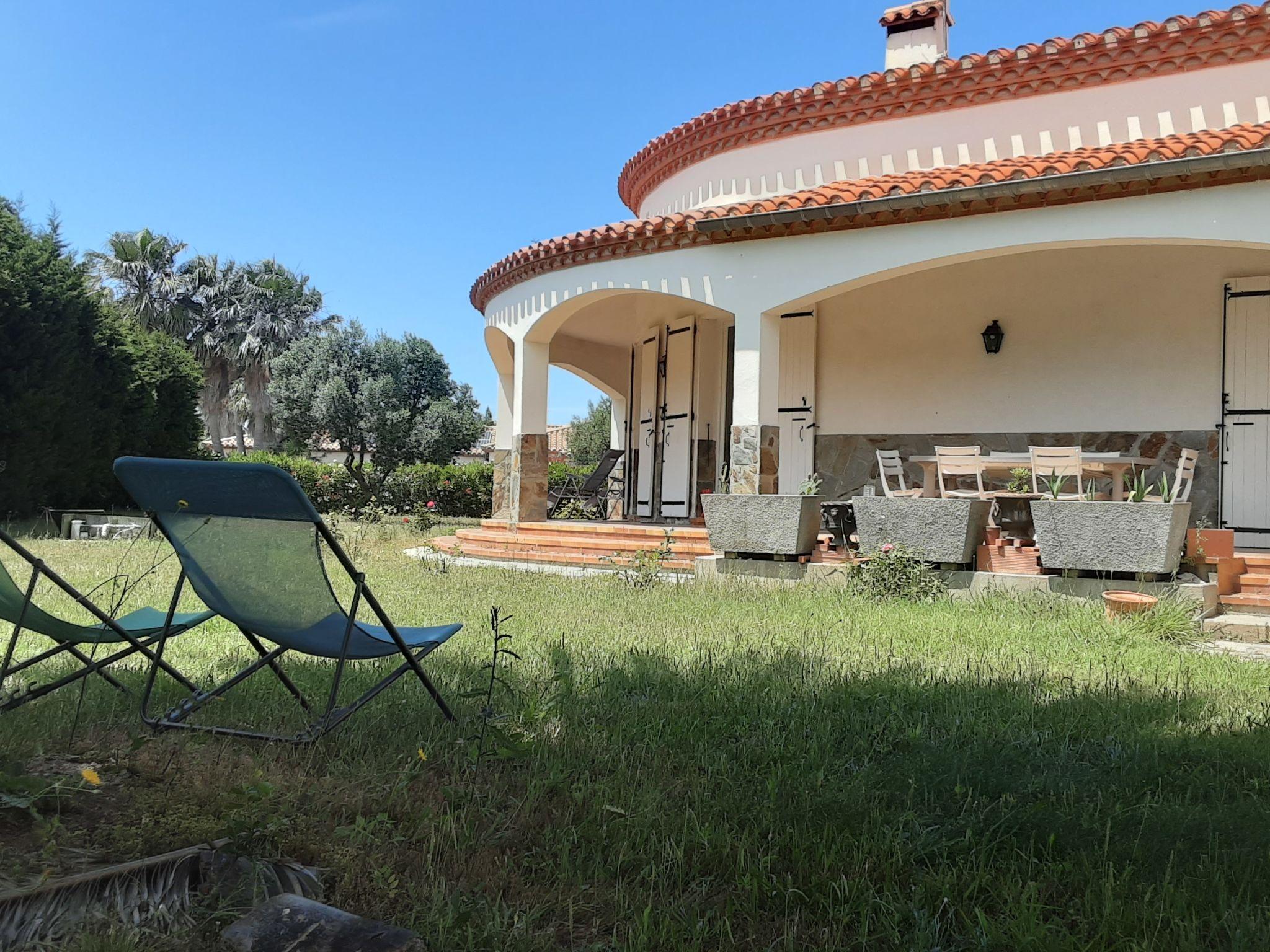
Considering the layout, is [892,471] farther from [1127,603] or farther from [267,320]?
[267,320]

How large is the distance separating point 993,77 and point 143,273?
2684 cm

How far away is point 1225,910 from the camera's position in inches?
74.9

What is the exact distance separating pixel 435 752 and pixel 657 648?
189cm

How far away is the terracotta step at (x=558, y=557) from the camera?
852cm

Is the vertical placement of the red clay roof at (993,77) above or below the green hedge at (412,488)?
above

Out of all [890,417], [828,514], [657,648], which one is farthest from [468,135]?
[657,648]

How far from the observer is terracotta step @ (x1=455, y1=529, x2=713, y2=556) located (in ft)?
29.3

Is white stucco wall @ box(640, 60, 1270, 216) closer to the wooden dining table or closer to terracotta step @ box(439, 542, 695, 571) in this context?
the wooden dining table

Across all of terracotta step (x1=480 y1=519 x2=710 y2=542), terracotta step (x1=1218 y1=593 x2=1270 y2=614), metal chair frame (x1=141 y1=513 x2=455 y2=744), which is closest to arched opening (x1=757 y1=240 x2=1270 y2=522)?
terracotta step (x1=480 y1=519 x2=710 y2=542)

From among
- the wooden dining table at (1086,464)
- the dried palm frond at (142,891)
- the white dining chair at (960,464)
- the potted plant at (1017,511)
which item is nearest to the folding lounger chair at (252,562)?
the dried palm frond at (142,891)

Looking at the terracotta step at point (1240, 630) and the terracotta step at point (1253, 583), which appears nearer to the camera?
the terracotta step at point (1240, 630)

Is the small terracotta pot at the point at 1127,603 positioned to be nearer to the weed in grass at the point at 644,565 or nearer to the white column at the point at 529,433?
the weed in grass at the point at 644,565

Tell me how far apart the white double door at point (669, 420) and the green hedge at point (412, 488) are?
6.63 m

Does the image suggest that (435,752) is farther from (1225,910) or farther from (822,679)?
(1225,910)
